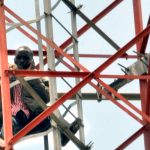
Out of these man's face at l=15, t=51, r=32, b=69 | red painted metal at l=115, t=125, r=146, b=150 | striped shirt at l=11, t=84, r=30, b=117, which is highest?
man's face at l=15, t=51, r=32, b=69

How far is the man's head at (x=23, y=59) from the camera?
706 inches

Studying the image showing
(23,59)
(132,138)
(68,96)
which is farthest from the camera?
(23,59)

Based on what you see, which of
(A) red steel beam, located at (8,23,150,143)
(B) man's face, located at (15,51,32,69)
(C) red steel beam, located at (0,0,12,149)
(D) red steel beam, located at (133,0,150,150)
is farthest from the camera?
(B) man's face, located at (15,51,32,69)

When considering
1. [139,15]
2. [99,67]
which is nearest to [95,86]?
[99,67]

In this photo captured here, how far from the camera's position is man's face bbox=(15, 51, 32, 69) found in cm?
1793

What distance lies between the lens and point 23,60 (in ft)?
58.9

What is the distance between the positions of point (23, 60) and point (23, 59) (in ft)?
0.06

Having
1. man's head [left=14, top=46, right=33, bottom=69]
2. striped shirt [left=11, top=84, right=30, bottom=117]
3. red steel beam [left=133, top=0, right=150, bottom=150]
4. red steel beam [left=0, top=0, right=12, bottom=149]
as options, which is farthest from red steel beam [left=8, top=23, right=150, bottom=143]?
man's head [left=14, top=46, right=33, bottom=69]

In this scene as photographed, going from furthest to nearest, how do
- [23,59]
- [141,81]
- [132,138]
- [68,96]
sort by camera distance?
[141,81], [23,59], [132,138], [68,96]

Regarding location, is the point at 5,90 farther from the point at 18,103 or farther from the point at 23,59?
the point at 23,59

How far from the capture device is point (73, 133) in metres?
16.3

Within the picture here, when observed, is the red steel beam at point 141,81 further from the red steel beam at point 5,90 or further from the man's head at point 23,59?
the red steel beam at point 5,90

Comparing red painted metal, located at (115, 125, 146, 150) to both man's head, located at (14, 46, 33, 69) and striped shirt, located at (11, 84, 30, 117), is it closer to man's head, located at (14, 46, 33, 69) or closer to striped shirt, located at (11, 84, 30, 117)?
striped shirt, located at (11, 84, 30, 117)

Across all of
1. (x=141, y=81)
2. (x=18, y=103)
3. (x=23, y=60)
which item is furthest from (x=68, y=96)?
(x=141, y=81)
